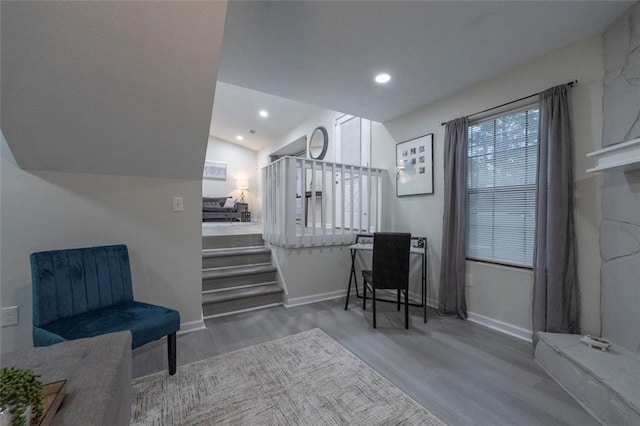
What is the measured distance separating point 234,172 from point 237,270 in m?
6.10

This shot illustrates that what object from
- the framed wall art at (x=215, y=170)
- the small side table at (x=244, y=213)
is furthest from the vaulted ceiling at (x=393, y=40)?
the framed wall art at (x=215, y=170)

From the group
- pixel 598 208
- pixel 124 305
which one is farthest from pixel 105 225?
pixel 598 208

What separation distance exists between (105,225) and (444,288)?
3.29 metres

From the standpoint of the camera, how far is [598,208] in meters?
1.93

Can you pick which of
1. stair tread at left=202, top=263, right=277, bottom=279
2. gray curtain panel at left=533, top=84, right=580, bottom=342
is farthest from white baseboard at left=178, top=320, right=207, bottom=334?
gray curtain panel at left=533, top=84, right=580, bottom=342

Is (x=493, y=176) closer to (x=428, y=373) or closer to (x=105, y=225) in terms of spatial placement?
(x=428, y=373)

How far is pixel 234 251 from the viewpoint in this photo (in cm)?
341

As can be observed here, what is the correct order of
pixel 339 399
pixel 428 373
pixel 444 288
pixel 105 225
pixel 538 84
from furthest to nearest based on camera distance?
pixel 444 288
pixel 538 84
pixel 105 225
pixel 428 373
pixel 339 399

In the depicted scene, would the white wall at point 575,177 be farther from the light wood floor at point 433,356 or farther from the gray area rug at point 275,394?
the gray area rug at point 275,394

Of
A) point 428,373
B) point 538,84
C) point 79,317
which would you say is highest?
point 538,84

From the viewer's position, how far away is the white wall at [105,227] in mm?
1821

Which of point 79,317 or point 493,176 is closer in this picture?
point 79,317

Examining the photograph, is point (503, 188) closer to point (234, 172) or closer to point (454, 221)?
point (454, 221)

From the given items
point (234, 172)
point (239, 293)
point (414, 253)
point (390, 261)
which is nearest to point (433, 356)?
point (390, 261)
